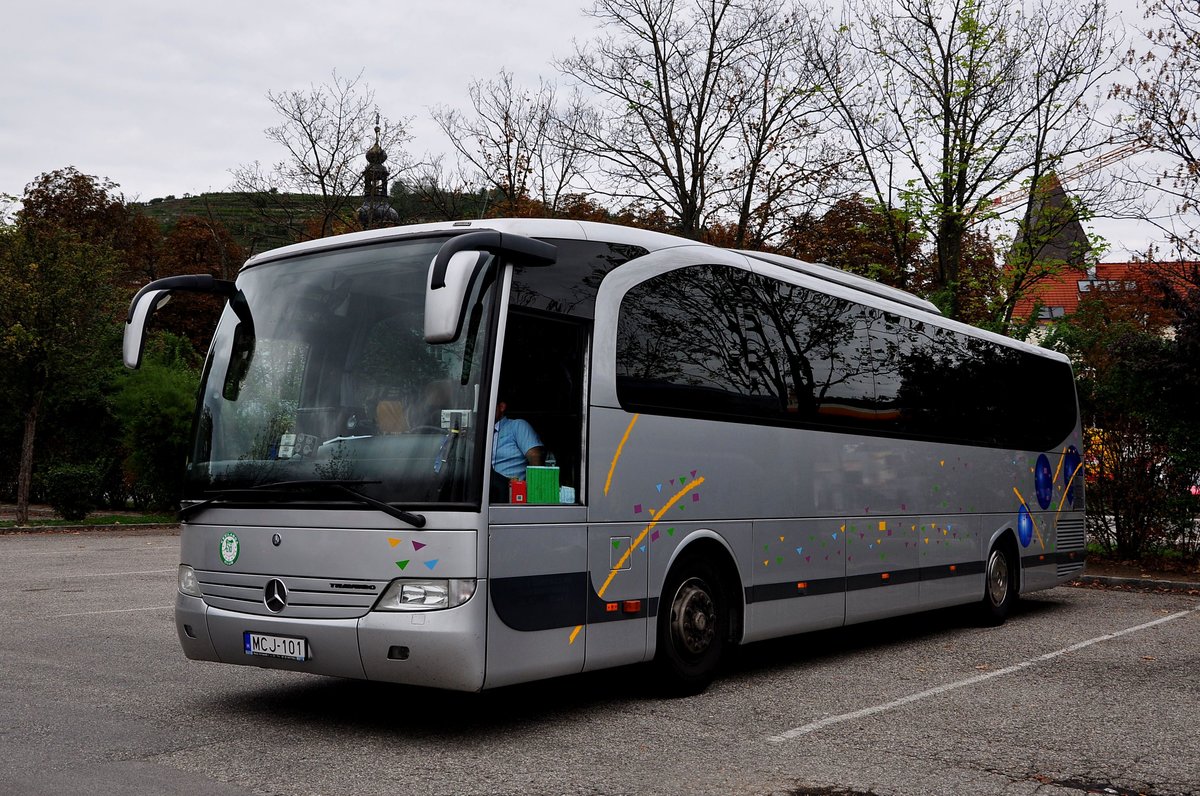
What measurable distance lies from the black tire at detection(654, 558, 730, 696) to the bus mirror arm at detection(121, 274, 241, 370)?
3475mm

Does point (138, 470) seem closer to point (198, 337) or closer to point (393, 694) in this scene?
point (393, 694)

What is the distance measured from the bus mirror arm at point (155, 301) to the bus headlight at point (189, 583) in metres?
1.34

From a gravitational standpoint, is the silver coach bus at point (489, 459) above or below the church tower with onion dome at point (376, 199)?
below

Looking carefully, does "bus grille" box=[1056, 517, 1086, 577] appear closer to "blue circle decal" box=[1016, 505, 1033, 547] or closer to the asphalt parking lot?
"blue circle decal" box=[1016, 505, 1033, 547]

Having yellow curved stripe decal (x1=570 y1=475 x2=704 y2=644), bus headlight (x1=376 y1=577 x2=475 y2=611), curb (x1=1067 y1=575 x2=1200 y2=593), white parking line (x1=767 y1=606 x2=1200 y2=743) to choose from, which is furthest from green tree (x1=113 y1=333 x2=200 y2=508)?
bus headlight (x1=376 y1=577 x2=475 y2=611)

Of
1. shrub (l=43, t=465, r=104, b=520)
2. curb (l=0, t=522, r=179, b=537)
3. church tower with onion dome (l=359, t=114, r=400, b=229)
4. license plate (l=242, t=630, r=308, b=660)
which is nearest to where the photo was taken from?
license plate (l=242, t=630, r=308, b=660)

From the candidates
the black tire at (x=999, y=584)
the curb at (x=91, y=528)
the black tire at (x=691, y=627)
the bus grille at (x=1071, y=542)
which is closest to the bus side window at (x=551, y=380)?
the black tire at (x=691, y=627)

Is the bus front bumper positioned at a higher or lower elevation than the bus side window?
lower

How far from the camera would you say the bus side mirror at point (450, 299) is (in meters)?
5.94

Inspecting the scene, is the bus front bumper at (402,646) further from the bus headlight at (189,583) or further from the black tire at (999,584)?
the black tire at (999,584)

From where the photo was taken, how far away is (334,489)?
22.2ft

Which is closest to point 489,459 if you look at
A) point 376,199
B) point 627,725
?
point 627,725

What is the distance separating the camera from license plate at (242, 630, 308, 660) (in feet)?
22.3

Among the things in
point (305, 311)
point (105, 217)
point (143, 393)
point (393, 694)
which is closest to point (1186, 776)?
point (393, 694)
